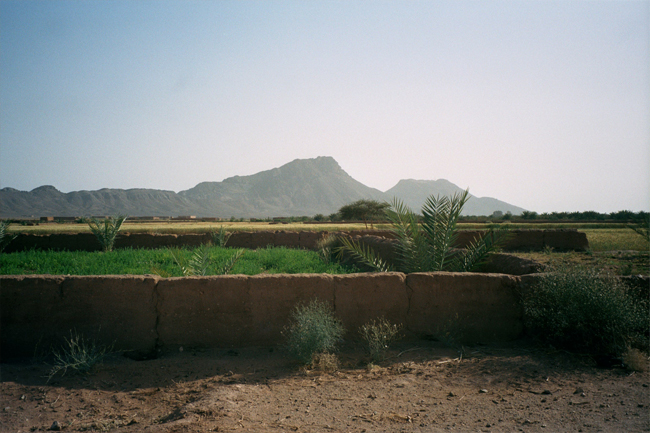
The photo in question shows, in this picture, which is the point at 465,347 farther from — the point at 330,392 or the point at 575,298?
the point at 330,392

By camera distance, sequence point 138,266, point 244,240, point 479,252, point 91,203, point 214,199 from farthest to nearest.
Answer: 1. point 214,199
2. point 91,203
3. point 244,240
4. point 138,266
5. point 479,252

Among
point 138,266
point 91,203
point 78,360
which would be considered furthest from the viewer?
point 91,203

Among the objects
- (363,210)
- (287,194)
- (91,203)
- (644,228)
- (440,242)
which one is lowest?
(440,242)

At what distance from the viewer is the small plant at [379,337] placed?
435 centimetres

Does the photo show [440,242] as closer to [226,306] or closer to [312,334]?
[312,334]

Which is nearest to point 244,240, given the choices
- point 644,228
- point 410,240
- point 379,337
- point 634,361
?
point 410,240

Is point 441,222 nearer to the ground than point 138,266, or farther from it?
farther from it

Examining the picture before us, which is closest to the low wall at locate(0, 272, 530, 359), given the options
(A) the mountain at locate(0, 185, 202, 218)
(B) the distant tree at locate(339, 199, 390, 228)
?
(B) the distant tree at locate(339, 199, 390, 228)

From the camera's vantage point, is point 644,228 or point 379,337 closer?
point 379,337

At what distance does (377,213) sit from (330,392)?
107 feet

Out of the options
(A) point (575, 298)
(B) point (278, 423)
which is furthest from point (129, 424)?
(A) point (575, 298)

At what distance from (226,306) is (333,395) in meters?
1.76

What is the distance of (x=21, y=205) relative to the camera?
11581 cm

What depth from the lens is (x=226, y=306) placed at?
15.4ft
